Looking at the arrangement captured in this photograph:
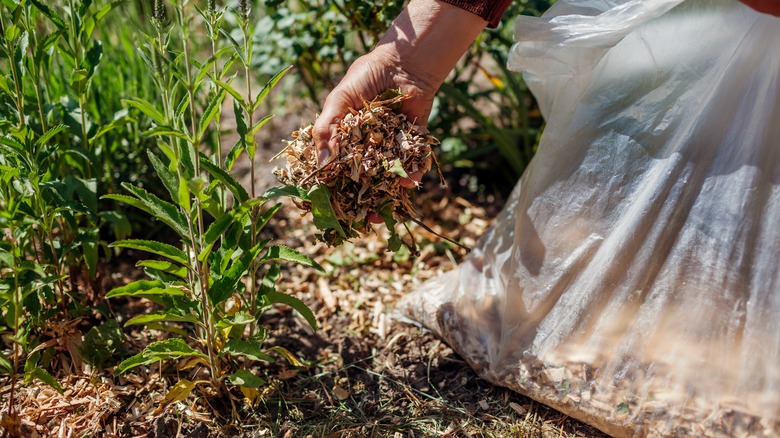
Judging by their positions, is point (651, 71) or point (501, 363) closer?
point (651, 71)

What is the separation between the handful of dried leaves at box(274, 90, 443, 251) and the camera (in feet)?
4.85

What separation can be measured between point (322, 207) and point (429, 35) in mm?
486

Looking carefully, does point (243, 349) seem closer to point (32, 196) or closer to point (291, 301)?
point (291, 301)

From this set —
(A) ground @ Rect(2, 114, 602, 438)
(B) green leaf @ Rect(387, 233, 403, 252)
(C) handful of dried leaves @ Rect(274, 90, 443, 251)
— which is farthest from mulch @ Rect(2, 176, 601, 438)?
(C) handful of dried leaves @ Rect(274, 90, 443, 251)

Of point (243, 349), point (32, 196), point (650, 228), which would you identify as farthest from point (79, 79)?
point (650, 228)

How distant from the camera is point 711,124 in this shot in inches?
60.8

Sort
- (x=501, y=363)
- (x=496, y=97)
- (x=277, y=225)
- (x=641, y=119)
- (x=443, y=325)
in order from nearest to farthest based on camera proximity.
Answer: (x=641, y=119) → (x=501, y=363) → (x=443, y=325) → (x=277, y=225) → (x=496, y=97)

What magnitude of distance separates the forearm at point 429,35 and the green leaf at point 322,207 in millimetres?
373

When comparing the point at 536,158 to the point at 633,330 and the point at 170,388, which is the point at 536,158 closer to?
the point at 633,330

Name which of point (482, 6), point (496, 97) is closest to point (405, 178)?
point (482, 6)

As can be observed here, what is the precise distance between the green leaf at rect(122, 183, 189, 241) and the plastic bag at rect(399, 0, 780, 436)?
87 cm

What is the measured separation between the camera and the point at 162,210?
4.66 feet

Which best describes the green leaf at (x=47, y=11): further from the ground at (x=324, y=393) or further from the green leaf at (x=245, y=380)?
the green leaf at (x=245, y=380)

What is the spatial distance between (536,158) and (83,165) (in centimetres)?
128
